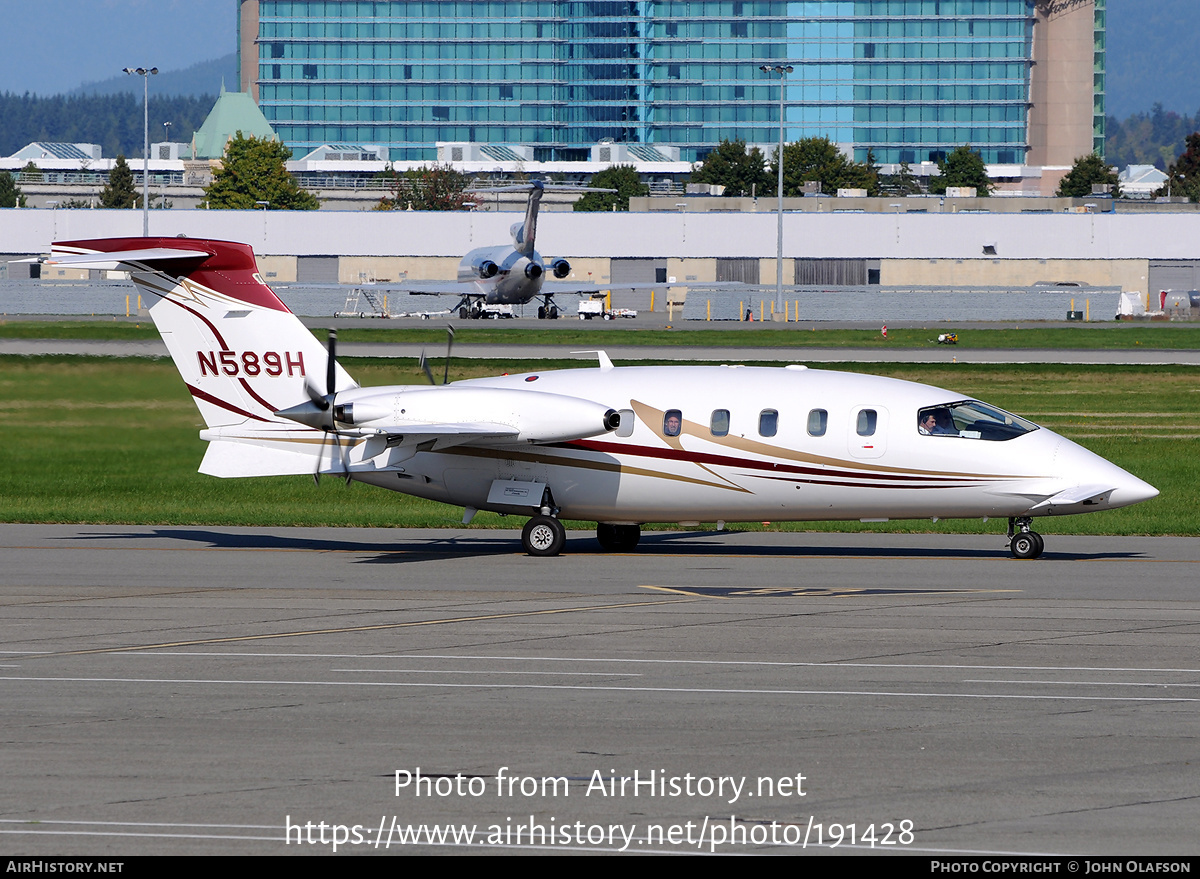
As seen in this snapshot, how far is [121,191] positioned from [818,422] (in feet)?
563

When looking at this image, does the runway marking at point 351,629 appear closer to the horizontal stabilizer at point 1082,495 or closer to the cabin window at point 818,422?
the cabin window at point 818,422

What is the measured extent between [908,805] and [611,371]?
649 inches

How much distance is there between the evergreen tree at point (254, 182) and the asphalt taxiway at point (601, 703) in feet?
511

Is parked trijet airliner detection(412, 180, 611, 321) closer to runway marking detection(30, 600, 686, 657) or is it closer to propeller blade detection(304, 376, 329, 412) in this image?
propeller blade detection(304, 376, 329, 412)

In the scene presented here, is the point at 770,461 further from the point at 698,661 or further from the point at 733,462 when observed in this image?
the point at 698,661

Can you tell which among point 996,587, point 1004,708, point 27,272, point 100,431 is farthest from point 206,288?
point 27,272

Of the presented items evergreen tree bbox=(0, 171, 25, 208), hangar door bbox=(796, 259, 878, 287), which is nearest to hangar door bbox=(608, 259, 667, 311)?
hangar door bbox=(796, 259, 878, 287)

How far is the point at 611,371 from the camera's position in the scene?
27.4 meters

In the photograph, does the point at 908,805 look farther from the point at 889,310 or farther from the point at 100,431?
the point at 889,310

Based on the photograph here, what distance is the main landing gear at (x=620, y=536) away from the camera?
27594 millimetres

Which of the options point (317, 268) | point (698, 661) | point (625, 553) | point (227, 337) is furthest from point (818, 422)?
point (317, 268)

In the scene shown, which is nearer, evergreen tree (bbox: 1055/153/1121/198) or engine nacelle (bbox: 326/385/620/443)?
engine nacelle (bbox: 326/385/620/443)

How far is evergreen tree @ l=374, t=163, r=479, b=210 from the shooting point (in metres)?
183

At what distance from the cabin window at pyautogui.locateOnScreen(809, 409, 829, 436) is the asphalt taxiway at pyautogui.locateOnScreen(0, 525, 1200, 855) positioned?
2261 mm
